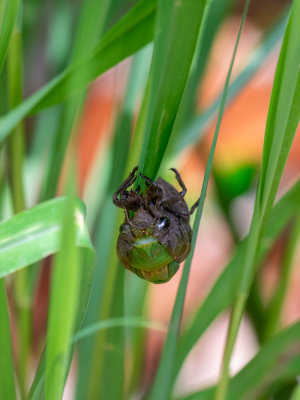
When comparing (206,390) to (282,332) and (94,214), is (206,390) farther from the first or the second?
(94,214)

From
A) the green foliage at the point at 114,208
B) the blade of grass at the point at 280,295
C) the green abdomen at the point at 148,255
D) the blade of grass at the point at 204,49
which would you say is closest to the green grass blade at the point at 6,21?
the green foliage at the point at 114,208

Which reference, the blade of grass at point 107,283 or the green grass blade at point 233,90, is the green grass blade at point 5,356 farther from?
the green grass blade at point 233,90

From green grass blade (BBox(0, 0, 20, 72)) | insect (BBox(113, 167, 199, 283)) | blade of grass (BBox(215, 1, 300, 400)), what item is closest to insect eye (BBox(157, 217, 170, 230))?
insect (BBox(113, 167, 199, 283))

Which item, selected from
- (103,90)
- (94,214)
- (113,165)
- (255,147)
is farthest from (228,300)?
(103,90)

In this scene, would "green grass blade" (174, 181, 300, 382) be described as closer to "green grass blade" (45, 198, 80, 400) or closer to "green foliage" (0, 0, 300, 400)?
"green foliage" (0, 0, 300, 400)

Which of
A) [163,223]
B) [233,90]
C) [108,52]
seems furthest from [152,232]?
[233,90]

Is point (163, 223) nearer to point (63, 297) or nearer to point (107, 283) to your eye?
point (107, 283)
